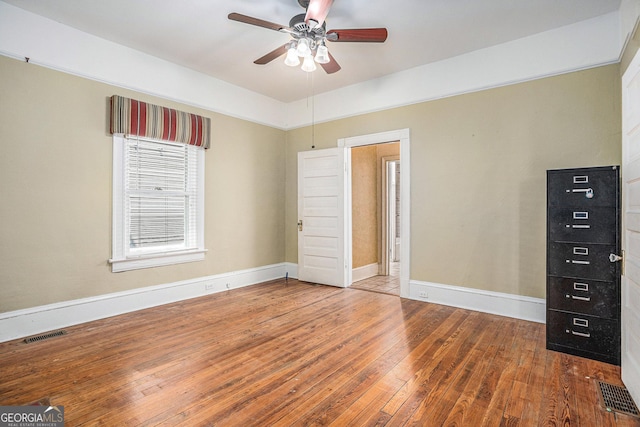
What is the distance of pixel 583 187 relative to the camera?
2.61 meters

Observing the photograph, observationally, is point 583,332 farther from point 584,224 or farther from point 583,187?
point 583,187

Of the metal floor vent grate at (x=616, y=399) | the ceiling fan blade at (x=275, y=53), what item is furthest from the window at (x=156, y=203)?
the metal floor vent grate at (x=616, y=399)

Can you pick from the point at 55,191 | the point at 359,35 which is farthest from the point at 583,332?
the point at 55,191

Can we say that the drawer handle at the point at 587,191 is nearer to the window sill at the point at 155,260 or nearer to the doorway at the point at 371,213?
the doorway at the point at 371,213

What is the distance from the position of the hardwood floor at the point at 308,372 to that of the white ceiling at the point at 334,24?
119 inches

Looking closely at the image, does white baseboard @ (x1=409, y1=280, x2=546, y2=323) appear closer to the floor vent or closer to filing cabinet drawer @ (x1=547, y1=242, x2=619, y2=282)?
filing cabinet drawer @ (x1=547, y1=242, x2=619, y2=282)

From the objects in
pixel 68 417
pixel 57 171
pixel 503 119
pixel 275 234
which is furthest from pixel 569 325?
pixel 57 171

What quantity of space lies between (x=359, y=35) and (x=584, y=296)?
9.37 feet

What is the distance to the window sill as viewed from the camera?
3643 mm

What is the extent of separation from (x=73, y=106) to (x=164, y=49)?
1.17 metres

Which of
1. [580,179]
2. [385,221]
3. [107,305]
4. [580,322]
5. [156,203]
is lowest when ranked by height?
[107,305]

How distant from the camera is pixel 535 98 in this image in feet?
11.3

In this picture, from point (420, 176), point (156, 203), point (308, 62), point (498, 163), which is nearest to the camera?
point (308, 62)

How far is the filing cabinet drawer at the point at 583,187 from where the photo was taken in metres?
2.50
